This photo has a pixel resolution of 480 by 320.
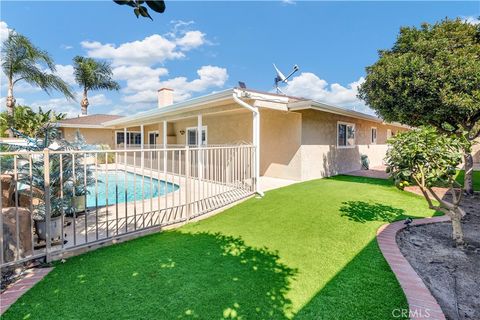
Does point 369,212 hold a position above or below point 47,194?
below

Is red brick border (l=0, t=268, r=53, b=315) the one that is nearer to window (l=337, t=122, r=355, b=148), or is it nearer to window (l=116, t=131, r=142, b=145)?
window (l=337, t=122, r=355, b=148)

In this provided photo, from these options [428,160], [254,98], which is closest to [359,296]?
[428,160]

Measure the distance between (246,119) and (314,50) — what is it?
11.4 meters

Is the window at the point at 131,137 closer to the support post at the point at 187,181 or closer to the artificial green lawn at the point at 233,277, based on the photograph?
the support post at the point at 187,181

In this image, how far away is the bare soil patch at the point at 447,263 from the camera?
10.00 feet

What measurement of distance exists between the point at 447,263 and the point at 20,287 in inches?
252

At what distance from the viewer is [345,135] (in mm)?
14125

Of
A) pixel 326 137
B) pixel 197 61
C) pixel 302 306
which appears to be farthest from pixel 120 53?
pixel 302 306

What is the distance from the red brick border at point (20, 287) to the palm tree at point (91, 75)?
31622 mm

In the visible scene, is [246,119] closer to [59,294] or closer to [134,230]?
[134,230]

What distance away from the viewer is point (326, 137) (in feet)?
40.5

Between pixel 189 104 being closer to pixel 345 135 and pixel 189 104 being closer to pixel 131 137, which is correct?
pixel 345 135

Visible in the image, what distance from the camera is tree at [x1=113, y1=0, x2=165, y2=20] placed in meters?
1.41

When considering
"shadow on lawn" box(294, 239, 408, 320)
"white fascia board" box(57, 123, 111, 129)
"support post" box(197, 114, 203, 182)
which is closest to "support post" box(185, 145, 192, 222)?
"support post" box(197, 114, 203, 182)
